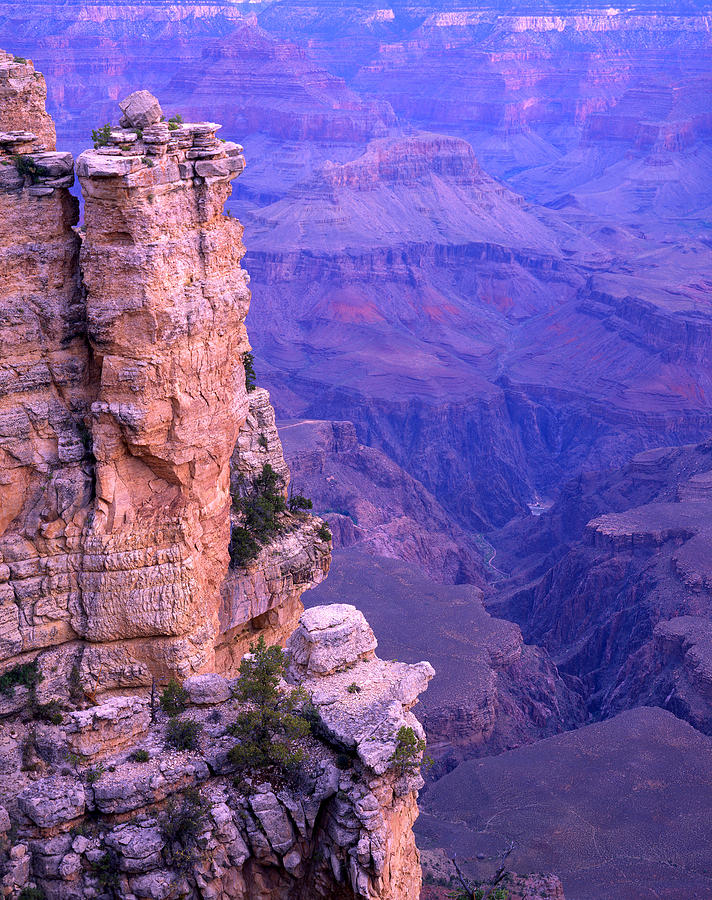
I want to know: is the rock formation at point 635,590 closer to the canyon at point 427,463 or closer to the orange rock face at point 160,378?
the canyon at point 427,463

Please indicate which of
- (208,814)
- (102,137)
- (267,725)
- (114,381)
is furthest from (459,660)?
(102,137)

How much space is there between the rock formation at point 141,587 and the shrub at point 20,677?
0.04 meters

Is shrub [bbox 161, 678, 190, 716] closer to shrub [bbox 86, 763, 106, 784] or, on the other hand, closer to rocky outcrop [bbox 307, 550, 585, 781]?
shrub [bbox 86, 763, 106, 784]

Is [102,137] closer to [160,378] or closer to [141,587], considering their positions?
[160,378]

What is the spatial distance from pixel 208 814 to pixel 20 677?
7.08 meters

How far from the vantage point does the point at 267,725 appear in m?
24.3

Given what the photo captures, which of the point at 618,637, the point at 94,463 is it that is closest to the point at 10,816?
the point at 94,463

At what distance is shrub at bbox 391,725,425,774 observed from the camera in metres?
23.0

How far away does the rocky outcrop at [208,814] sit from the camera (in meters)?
22.4

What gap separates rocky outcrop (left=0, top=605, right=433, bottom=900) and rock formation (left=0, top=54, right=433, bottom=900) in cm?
5

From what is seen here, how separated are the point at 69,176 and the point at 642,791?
36491 mm


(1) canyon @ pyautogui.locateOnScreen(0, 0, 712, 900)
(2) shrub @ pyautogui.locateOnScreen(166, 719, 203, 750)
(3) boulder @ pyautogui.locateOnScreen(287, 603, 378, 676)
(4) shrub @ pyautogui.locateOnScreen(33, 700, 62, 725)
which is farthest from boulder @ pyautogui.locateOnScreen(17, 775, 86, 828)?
(3) boulder @ pyautogui.locateOnScreen(287, 603, 378, 676)

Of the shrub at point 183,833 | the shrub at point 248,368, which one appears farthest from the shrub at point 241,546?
the shrub at point 183,833

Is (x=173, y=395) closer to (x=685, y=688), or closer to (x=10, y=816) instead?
(x=10, y=816)
